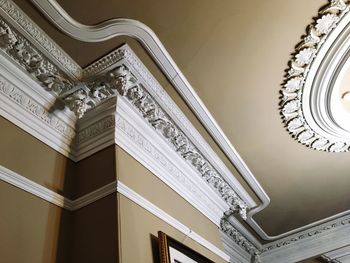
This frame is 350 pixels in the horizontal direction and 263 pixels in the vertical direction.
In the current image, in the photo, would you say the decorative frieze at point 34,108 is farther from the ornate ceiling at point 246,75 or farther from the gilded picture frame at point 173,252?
the gilded picture frame at point 173,252

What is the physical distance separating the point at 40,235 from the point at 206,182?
5.21 feet

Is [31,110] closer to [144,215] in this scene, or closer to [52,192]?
[52,192]

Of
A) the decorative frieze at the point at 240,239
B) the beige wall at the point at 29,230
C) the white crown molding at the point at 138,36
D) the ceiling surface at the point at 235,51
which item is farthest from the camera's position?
the decorative frieze at the point at 240,239

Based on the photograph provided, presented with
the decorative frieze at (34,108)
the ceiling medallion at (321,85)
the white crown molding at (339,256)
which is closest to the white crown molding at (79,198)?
Answer: the decorative frieze at (34,108)

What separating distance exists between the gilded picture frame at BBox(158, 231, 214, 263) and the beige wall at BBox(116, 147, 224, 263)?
5cm

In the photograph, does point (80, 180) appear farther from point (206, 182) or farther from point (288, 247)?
point (288, 247)

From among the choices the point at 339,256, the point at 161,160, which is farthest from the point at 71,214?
the point at 339,256

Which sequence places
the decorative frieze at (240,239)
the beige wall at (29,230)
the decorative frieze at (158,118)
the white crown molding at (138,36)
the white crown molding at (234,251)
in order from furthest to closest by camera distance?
the white crown molding at (234,251) < the decorative frieze at (240,239) < the decorative frieze at (158,118) < the white crown molding at (138,36) < the beige wall at (29,230)

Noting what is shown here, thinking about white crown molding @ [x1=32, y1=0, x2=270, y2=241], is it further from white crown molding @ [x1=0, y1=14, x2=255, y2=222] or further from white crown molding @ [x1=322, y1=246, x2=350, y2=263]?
white crown molding @ [x1=322, y1=246, x2=350, y2=263]

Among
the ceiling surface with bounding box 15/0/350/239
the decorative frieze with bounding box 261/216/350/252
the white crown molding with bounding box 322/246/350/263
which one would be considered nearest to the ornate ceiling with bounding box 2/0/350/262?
the ceiling surface with bounding box 15/0/350/239

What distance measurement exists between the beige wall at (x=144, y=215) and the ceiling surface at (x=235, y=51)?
0.54 meters

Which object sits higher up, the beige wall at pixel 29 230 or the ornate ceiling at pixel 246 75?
the ornate ceiling at pixel 246 75

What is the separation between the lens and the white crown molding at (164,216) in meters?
1.78

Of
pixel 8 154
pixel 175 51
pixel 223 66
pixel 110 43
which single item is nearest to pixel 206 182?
pixel 223 66
